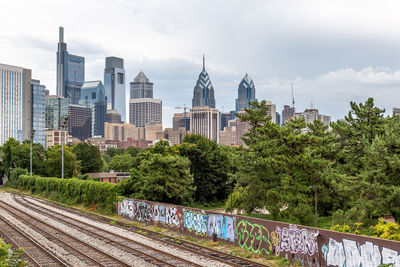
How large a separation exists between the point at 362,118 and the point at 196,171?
30.3 m

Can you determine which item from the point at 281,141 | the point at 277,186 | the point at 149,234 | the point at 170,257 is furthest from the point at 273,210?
the point at 170,257

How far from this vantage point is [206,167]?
2618 inches

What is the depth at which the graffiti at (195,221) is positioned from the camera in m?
27.7

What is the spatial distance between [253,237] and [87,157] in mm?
101365

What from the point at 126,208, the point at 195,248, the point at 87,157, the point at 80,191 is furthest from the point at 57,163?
the point at 195,248

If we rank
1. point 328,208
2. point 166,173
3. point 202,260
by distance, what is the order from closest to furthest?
point 202,260 < point 166,173 < point 328,208

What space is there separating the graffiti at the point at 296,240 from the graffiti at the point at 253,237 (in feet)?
3.06

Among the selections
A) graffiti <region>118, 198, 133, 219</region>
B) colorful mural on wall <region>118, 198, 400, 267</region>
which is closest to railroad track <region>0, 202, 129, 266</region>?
colorful mural on wall <region>118, 198, 400, 267</region>

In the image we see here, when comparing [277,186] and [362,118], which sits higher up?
[362,118]

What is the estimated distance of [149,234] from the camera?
30.4 metres

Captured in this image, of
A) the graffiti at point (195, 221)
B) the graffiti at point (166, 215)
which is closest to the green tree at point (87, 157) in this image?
the graffiti at point (166, 215)

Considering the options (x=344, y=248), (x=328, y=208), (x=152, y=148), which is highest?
(x=152, y=148)

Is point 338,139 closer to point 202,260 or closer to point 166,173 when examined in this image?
point 166,173

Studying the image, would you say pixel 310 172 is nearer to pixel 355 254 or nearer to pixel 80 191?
pixel 355 254
